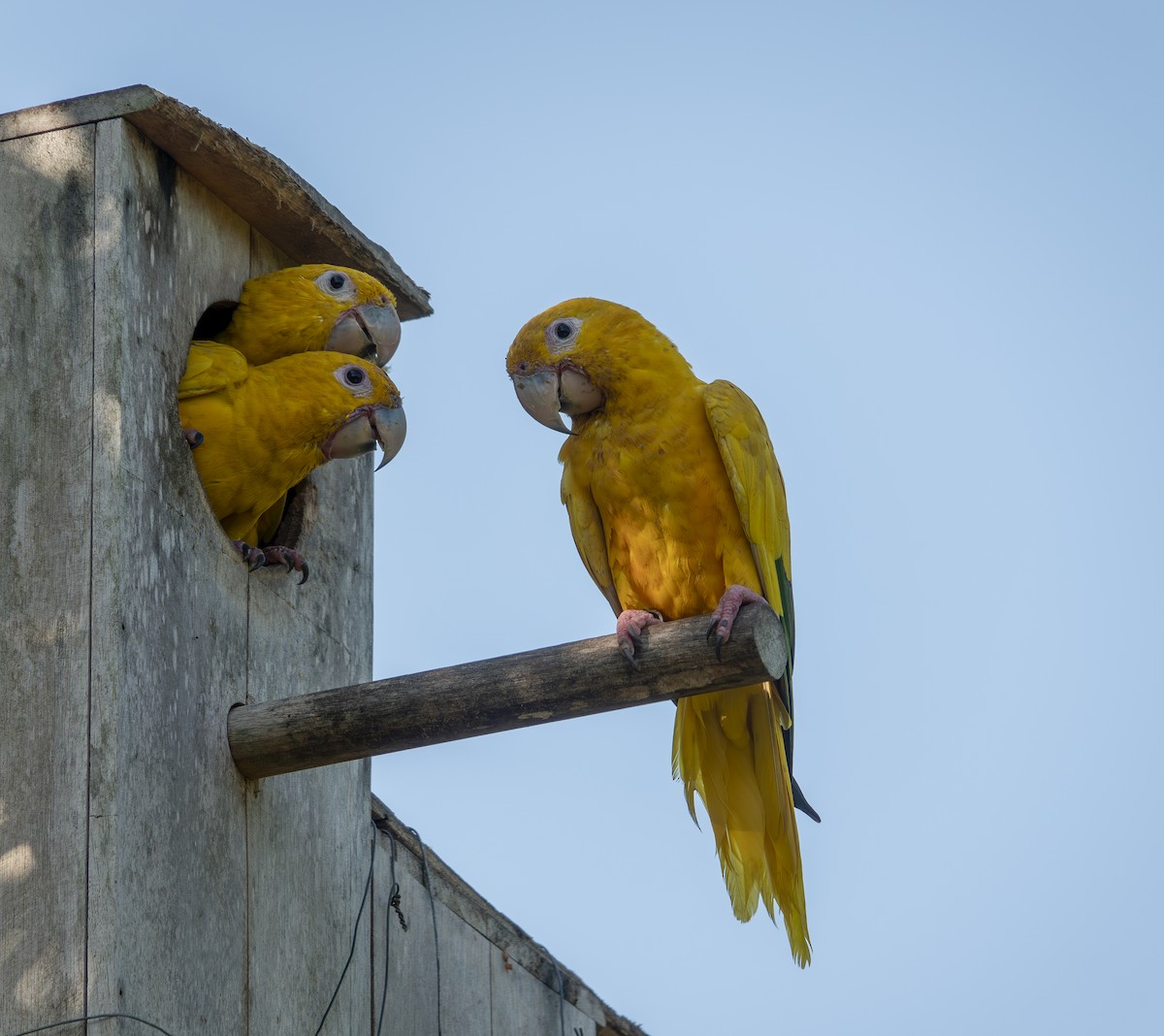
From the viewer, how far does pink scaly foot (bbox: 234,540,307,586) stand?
4.28 metres

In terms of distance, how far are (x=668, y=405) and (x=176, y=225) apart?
1.34m

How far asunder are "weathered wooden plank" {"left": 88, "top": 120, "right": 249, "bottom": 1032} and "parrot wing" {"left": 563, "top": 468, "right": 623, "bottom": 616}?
2.97 feet

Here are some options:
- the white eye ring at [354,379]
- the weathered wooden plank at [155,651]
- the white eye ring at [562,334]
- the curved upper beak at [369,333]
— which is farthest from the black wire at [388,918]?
the white eye ring at [562,334]

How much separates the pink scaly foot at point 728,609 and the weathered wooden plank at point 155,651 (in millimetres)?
1207

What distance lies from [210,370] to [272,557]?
511mm

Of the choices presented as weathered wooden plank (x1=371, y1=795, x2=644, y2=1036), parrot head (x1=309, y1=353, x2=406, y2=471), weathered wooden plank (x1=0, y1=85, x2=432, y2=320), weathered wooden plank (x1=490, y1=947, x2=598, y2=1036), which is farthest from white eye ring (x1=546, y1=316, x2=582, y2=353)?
weathered wooden plank (x1=490, y1=947, x2=598, y2=1036)

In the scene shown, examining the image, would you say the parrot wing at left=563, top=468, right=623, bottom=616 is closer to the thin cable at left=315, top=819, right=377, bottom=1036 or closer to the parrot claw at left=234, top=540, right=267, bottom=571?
the parrot claw at left=234, top=540, right=267, bottom=571

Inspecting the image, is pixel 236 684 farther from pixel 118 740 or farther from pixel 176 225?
pixel 176 225

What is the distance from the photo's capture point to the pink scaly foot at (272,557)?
14.0ft

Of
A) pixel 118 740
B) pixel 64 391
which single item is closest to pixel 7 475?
pixel 64 391

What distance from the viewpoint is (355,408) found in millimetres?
4527

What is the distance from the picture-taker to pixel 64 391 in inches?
152

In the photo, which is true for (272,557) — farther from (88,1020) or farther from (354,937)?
(88,1020)

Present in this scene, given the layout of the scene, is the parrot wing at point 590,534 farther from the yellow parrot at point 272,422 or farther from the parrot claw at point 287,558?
the parrot claw at point 287,558
